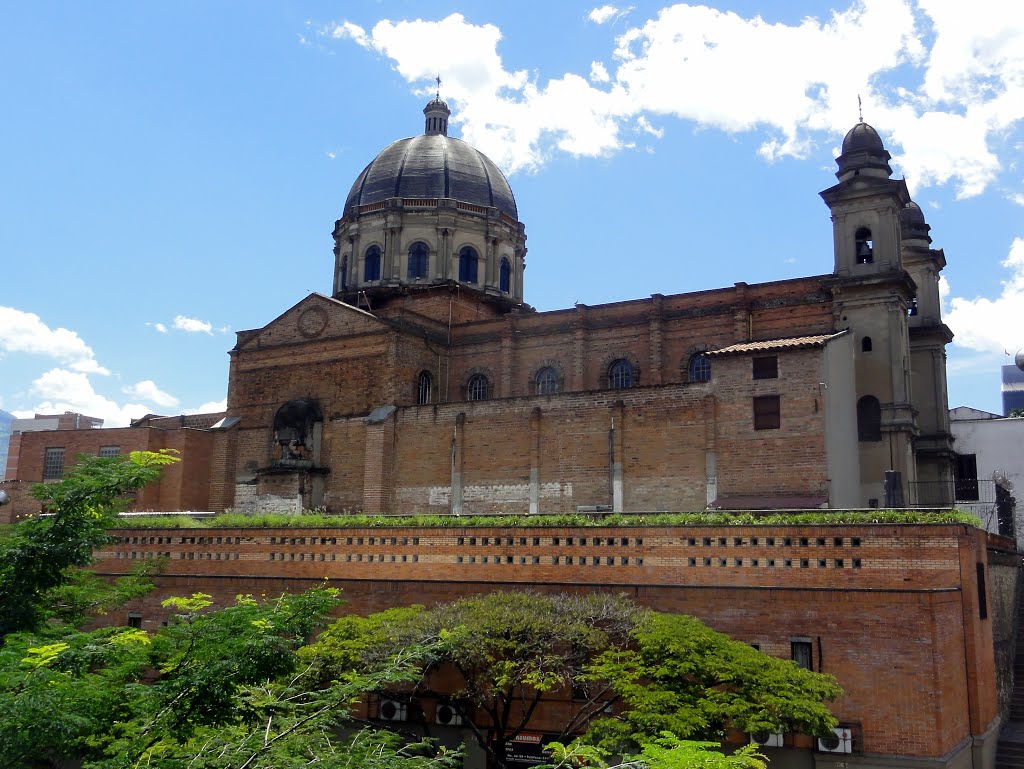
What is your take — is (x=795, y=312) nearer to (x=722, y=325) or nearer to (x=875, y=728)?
(x=722, y=325)

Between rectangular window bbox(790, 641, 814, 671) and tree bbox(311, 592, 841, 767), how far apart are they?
3.31 feet

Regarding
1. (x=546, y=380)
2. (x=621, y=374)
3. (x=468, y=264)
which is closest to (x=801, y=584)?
(x=621, y=374)

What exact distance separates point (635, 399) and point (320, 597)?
18994 mm

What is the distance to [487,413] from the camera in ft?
119

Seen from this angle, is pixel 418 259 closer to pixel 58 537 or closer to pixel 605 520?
pixel 605 520

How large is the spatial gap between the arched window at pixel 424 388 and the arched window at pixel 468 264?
900 cm

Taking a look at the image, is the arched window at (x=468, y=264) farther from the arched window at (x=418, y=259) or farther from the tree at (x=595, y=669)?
the tree at (x=595, y=669)

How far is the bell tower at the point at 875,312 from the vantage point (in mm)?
34062

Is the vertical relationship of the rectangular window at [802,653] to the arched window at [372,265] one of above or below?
below

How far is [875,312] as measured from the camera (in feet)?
114

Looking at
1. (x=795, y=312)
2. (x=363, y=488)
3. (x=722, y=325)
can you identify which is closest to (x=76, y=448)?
(x=363, y=488)

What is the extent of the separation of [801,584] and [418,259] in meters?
31.1

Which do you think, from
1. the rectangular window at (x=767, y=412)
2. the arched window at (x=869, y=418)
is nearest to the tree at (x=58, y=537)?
the rectangular window at (x=767, y=412)

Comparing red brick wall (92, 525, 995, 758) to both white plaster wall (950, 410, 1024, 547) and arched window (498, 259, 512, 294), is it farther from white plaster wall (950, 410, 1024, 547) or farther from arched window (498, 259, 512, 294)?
arched window (498, 259, 512, 294)
